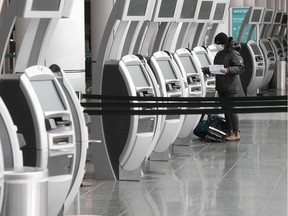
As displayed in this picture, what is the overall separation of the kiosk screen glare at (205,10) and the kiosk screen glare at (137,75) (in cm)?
490

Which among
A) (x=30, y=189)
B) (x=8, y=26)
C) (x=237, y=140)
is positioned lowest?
(x=237, y=140)

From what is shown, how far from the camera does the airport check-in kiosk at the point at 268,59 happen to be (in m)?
29.0

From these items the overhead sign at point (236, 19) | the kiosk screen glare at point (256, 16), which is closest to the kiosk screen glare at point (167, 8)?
the kiosk screen glare at point (256, 16)

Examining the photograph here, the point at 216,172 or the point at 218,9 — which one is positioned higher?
the point at 218,9

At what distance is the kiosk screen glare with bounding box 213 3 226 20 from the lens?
18266 millimetres

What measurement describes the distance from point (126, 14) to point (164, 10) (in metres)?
2.01

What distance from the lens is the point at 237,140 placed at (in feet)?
56.1

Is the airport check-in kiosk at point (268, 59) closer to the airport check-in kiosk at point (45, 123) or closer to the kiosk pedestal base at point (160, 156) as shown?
the kiosk pedestal base at point (160, 156)

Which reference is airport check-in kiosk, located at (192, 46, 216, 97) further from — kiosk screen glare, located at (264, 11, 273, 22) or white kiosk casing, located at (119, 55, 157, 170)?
kiosk screen glare, located at (264, 11, 273, 22)

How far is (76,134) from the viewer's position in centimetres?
895

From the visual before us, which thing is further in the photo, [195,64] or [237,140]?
[237,140]

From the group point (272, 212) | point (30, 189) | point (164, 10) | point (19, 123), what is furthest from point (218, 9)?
point (30, 189)

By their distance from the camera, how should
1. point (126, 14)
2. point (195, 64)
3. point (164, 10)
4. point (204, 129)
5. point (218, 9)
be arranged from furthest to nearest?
point (218, 9), point (204, 129), point (195, 64), point (164, 10), point (126, 14)

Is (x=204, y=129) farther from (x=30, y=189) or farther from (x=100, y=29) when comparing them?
(x=30, y=189)
